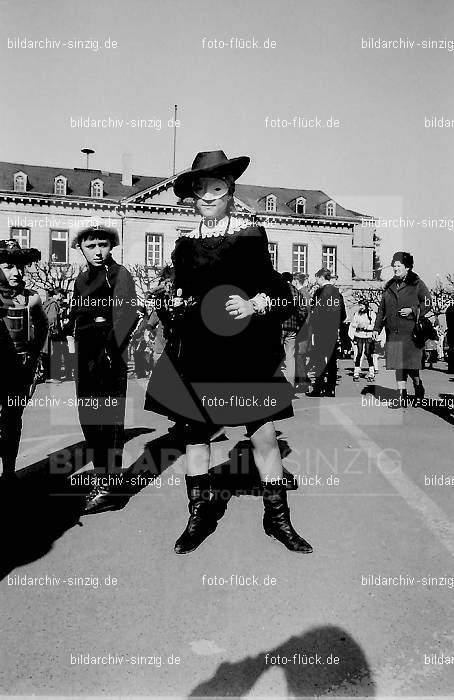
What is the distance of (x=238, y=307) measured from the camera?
10.3 feet

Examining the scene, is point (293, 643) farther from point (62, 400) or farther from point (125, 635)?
point (62, 400)

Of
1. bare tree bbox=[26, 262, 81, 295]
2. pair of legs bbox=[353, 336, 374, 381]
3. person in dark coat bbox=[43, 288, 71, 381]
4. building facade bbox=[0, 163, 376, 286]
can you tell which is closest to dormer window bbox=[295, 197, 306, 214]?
building facade bbox=[0, 163, 376, 286]

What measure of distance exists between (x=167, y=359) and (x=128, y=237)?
41.1 meters

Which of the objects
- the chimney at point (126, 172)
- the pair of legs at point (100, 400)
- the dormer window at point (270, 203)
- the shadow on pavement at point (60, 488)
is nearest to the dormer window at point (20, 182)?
the chimney at point (126, 172)

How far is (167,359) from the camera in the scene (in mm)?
3635

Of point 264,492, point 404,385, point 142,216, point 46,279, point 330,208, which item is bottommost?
point 264,492

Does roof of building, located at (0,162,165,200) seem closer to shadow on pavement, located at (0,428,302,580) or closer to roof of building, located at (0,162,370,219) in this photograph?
roof of building, located at (0,162,370,219)

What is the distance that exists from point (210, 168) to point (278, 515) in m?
2.16

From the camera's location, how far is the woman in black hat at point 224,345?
3.38 metres

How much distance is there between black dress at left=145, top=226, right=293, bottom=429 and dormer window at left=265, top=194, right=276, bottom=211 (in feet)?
155

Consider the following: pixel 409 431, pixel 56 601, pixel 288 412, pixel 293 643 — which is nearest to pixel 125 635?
pixel 56 601

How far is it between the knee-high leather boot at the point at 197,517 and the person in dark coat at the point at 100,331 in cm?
88

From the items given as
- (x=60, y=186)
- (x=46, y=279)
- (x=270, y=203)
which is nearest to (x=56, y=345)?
(x=46, y=279)

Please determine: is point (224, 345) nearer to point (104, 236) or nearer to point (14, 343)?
point (104, 236)
